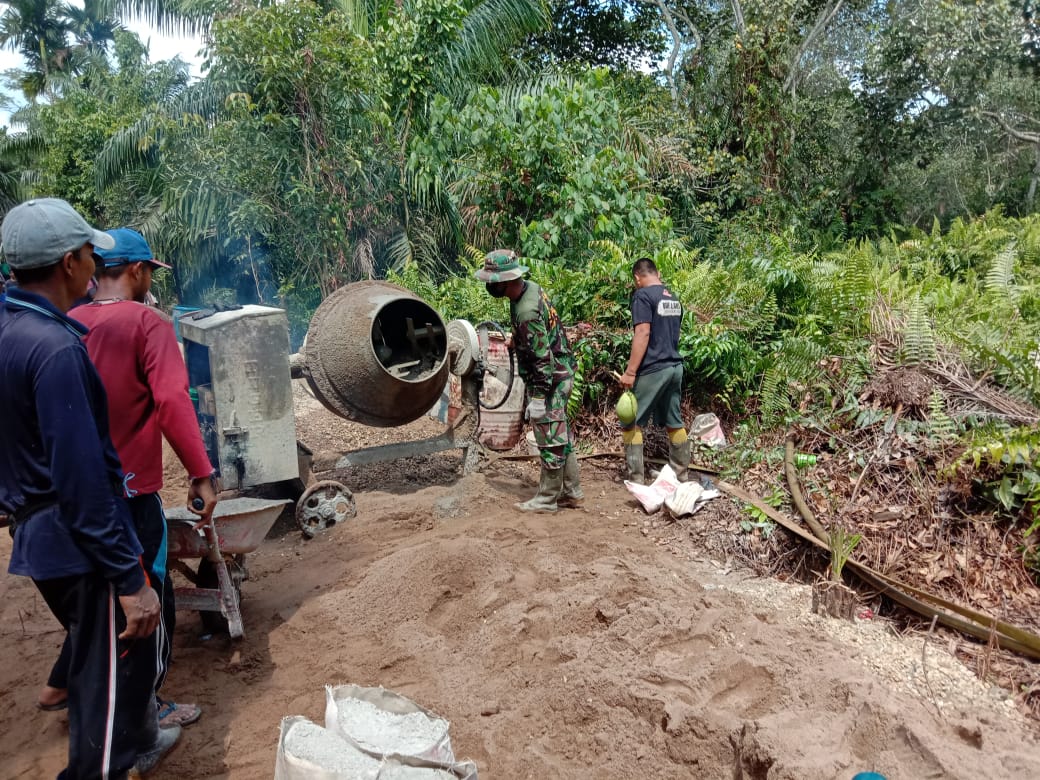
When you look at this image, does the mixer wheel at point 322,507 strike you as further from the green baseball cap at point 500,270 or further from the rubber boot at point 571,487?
the green baseball cap at point 500,270

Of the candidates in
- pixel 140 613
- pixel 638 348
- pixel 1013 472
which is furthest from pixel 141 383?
pixel 1013 472

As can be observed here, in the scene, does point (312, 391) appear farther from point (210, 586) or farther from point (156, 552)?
point (156, 552)

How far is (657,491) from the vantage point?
5.68 meters

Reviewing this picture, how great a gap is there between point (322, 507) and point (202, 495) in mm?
2452

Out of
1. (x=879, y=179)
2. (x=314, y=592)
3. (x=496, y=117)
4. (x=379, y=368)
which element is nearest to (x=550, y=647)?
(x=314, y=592)

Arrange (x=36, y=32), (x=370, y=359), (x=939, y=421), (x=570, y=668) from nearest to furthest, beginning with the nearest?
(x=570, y=668) < (x=939, y=421) < (x=370, y=359) < (x=36, y=32)

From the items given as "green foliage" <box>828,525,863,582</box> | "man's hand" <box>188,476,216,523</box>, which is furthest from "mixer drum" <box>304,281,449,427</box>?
"green foliage" <box>828,525,863,582</box>

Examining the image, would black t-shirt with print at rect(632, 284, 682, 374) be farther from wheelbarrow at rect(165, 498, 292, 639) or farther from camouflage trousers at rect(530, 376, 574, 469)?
wheelbarrow at rect(165, 498, 292, 639)

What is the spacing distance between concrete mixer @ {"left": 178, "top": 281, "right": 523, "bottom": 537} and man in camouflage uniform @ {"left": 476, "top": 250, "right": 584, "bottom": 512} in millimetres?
537

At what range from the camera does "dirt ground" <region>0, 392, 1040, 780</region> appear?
9.64ft

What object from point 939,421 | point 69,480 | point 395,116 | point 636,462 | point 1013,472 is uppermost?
point 395,116

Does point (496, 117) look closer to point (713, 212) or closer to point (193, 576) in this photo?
point (713, 212)

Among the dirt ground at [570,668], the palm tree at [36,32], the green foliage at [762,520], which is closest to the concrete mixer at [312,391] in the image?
the dirt ground at [570,668]

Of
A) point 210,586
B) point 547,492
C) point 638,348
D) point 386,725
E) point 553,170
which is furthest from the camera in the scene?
point 553,170
